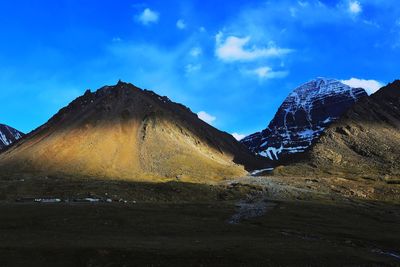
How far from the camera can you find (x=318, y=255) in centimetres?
6244

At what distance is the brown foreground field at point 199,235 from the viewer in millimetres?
56219

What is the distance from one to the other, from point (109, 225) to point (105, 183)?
91.8 m

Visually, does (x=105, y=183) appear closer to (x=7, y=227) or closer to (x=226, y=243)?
(x=7, y=227)

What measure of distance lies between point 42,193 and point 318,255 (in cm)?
12296

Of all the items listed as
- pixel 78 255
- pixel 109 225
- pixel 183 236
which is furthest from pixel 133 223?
pixel 78 255

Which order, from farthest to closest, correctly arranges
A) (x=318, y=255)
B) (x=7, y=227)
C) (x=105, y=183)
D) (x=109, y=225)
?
(x=105, y=183) < (x=109, y=225) < (x=7, y=227) < (x=318, y=255)

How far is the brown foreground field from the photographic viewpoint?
184 feet

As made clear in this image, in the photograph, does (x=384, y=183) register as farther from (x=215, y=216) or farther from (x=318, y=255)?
(x=318, y=255)

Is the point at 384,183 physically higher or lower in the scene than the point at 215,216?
higher

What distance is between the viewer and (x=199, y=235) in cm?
8006

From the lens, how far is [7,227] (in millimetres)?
83750

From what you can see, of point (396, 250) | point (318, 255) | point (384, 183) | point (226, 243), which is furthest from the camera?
point (384, 183)

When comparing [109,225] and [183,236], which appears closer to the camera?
[183,236]

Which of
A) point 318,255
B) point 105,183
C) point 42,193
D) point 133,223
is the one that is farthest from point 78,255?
point 105,183
